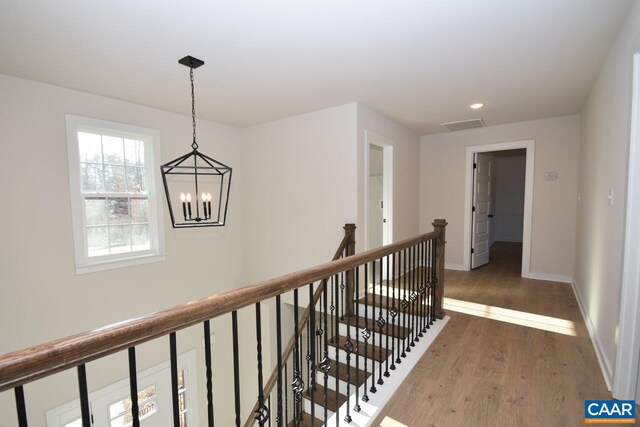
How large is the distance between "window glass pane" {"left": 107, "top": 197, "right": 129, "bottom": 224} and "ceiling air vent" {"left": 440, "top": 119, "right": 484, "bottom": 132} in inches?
170

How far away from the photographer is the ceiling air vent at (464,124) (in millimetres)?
4280

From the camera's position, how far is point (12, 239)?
8.56ft

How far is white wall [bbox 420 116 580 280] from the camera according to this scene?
4.16 metres

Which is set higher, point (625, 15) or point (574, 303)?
point (625, 15)

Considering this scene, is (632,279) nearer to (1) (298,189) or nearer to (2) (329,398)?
(2) (329,398)

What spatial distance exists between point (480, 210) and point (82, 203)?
562 centimetres

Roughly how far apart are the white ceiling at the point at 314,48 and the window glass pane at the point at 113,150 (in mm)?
495

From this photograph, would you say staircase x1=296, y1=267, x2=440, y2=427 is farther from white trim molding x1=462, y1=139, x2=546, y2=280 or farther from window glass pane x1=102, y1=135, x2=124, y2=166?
window glass pane x1=102, y1=135, x2=124, y2=166

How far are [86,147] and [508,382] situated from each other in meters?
4.29

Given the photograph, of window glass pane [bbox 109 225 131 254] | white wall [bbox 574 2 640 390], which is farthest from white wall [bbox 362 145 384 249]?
window glass pane [bbox 109 225 131 254]

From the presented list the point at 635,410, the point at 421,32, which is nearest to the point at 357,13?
the point at 421,32

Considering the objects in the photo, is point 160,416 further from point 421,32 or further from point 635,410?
point 421,32

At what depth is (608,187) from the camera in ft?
7.17

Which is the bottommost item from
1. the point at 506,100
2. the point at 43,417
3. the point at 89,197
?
the point at 43,417
